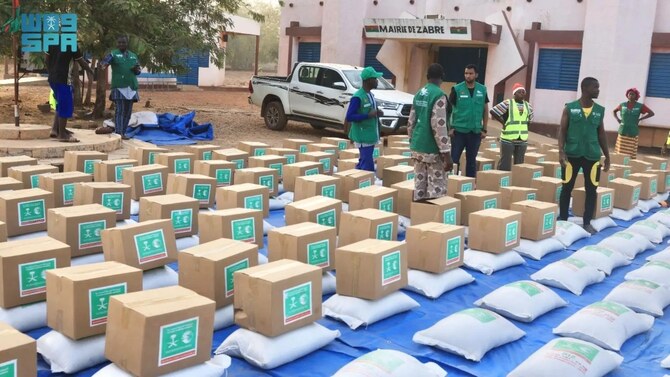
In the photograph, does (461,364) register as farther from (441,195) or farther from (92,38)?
(92,38)

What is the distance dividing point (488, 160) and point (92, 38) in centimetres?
772

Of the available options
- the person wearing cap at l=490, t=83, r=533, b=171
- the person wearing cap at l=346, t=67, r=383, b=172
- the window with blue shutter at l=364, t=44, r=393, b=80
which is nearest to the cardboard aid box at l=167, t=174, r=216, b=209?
the person wearing cap at l=346, t=67, r=383, b=172

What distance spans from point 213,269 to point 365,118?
3.97 metres

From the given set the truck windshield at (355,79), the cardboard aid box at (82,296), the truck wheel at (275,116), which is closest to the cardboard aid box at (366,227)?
the cardboard aid box at (82,296)

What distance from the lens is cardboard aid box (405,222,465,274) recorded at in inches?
184

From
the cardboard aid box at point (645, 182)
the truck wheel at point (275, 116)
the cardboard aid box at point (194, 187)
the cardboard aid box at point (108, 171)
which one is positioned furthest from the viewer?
the truck wheel at point (275, 116)

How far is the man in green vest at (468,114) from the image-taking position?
7.59 meters

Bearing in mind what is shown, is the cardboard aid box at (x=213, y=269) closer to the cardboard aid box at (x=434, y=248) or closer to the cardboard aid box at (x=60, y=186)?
the cardboard aid box at (x=434, y=248)

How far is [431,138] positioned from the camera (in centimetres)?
581

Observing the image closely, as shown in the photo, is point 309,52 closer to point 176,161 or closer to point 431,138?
point 176,161

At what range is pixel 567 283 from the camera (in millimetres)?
4867

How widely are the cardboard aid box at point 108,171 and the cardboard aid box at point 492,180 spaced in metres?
3.88

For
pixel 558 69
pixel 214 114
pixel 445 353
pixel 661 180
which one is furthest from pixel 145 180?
pixel 558 69

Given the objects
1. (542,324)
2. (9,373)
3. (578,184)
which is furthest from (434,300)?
(578,184)
